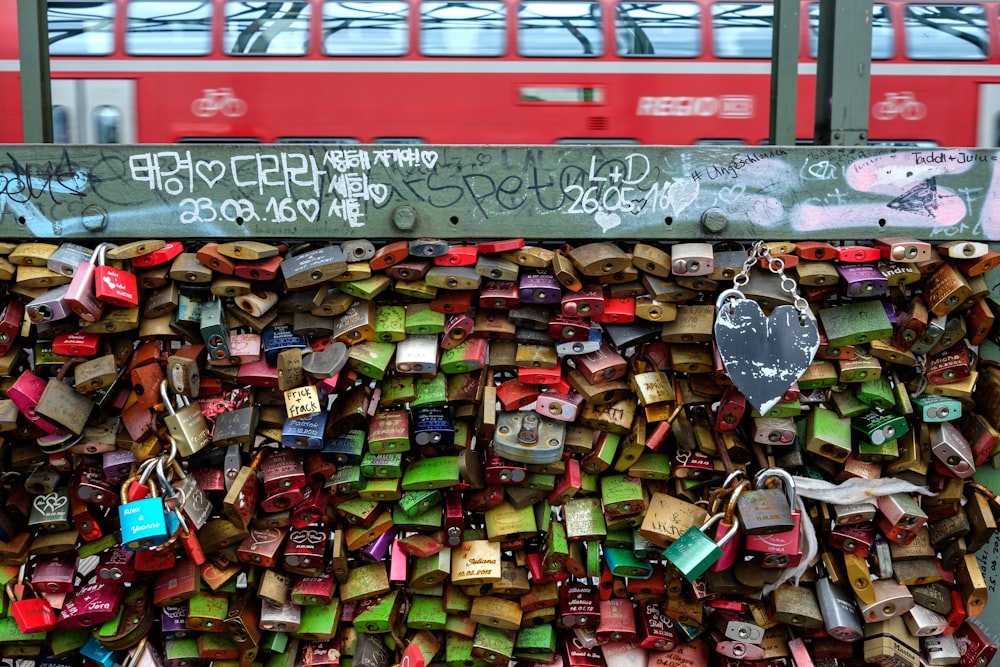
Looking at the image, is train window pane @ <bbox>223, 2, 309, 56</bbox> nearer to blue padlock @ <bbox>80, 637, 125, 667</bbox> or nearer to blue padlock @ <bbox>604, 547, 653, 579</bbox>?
blue padlock @ <bbox>80, 637, 125, 667</bbox>

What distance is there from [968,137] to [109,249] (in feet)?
25.1

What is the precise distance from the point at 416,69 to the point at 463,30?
1.84ft

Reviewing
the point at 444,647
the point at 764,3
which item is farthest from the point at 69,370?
the point at 764,3

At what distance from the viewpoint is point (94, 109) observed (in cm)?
718

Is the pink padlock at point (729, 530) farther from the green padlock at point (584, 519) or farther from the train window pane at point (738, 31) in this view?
the train window pane at point (738, 31)

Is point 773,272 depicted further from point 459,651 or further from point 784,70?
point 459,651

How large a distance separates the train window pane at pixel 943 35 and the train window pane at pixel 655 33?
2.03m

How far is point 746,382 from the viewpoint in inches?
91.2

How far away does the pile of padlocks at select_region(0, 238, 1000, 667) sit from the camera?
96.8 inches

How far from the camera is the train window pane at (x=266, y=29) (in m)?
7.12

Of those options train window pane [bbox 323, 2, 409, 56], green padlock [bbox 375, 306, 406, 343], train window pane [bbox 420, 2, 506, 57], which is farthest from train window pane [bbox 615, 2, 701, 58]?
green padlock [bbox 375, 306, 406, 343]

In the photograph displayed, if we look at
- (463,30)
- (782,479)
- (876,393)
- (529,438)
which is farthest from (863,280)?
(463,30)

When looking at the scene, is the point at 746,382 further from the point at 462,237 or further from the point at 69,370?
the point at 69,370

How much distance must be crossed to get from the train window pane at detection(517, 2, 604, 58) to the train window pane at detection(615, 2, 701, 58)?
→ 0.22 meters
